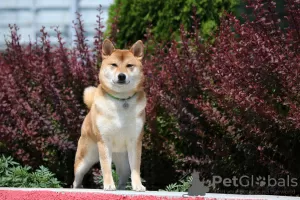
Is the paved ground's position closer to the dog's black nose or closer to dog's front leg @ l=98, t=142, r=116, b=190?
dog's front leg @ l=98, t=142, r=116, b=190

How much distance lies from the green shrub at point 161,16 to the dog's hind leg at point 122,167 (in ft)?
5.98

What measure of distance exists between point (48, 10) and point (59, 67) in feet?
16.2

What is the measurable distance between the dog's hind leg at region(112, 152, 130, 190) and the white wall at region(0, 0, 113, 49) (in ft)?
18.1

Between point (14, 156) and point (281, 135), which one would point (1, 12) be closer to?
point (14, 156)

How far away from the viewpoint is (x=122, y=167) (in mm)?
5129

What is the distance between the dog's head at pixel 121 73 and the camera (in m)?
4.73

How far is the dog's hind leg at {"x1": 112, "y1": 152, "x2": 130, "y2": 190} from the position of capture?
5.07 metres

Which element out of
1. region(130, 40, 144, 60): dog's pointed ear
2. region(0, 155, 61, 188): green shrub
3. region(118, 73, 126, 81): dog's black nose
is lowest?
region(0, 155, 61, 188): green shrub

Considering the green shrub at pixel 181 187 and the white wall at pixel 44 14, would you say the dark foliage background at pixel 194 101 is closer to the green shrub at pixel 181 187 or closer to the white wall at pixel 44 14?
the green shrub at pixel 181 187

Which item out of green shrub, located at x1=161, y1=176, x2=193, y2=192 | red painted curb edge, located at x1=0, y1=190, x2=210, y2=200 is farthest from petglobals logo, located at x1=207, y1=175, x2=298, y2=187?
red painted curb edge, located at x1=0, y1=190, x2=210, y2=200

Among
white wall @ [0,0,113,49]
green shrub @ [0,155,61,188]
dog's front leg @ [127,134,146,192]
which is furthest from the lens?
white wall @ [0,0,113,49]

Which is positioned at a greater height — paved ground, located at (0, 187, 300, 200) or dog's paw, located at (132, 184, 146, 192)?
paved ground, located at (0, 187, 300, 200)

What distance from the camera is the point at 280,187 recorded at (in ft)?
17.9

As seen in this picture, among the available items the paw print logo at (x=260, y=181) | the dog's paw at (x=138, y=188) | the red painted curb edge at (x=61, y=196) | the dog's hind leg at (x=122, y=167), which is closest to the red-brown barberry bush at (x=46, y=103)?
the dog's hind leg at (x=122, y=167)
